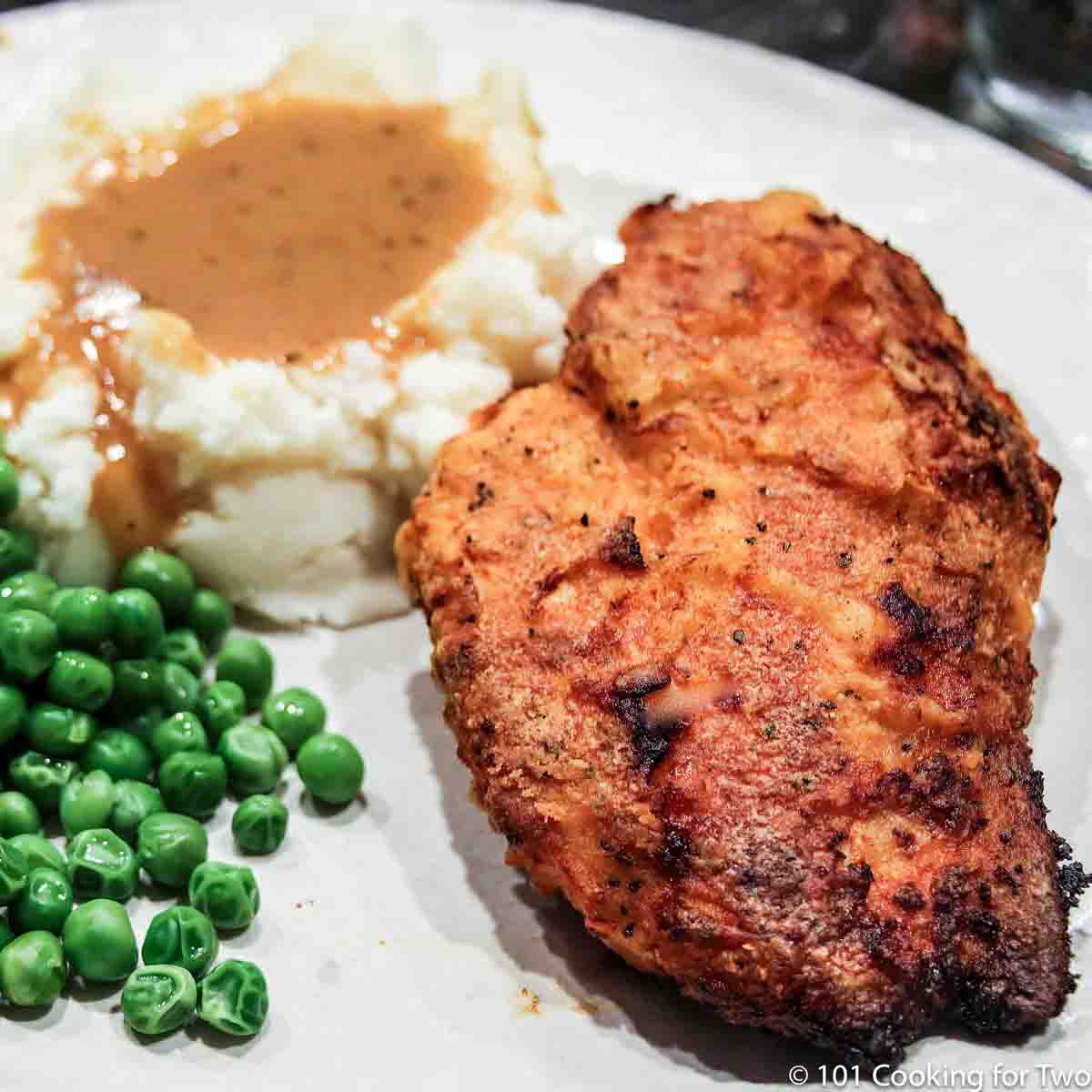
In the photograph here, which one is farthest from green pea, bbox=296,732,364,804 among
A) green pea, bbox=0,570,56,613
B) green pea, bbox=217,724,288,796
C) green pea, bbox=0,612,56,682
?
green pea, bbox=0,570,56,613

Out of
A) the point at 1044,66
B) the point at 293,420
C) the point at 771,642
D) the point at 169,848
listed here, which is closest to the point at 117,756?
the point at 169,848

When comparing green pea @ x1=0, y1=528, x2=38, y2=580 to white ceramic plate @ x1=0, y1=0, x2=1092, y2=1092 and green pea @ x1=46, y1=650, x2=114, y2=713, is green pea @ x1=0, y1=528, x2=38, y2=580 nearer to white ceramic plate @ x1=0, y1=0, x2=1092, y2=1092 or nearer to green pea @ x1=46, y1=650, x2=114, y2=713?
green pea @ x1=46, y1=650, x2=114, y2=713

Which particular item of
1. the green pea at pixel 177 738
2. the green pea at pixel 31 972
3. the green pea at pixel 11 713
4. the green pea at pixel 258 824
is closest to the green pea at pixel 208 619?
the green pea at pixel 177 738

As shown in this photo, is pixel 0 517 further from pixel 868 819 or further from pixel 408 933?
pixel 868 819

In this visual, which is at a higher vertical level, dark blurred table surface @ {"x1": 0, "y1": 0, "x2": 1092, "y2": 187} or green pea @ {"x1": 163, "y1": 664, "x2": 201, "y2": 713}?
dark blurred table surface @ {"x1": 0, "y1": 0, "x2": 1092, "y2": 187}

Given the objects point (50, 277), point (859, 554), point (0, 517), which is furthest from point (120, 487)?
point (859, 554)

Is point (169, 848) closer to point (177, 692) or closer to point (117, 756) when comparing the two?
point (117, 756)
